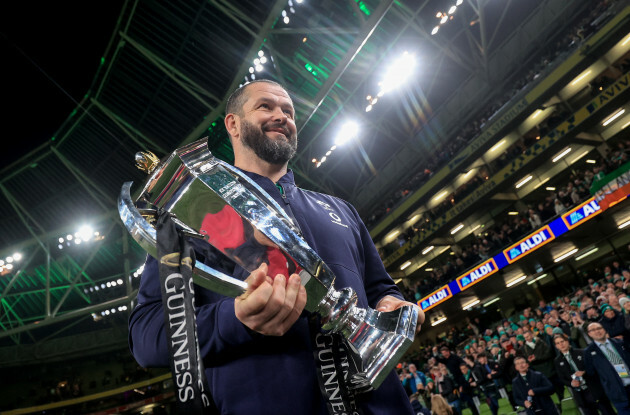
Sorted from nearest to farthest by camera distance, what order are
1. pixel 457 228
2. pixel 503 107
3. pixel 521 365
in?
1. pixel 521 365
2. pixel 503 107
3. pixel 457 228

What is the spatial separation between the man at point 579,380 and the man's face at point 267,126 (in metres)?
7.29

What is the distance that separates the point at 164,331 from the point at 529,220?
1814cm

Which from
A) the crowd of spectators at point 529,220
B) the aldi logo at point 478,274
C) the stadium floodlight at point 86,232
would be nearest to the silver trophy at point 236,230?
the crowd of spectators at point 529,220

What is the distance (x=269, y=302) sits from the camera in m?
0.68

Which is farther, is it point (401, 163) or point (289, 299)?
point (401, 163)

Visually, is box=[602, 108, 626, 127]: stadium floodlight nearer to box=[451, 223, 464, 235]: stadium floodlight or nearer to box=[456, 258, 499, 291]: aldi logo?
box=[456, 258, 499, 291]: aldi logo

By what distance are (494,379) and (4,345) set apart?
26739 millimetres

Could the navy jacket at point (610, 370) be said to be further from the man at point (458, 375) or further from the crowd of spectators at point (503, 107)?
the crowd of spectators at point (503, 107)

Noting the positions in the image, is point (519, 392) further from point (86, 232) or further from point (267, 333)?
point (86, 232)

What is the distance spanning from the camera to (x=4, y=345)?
923 inches

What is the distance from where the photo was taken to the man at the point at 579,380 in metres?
6.39

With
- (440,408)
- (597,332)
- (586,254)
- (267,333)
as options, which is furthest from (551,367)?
(586,254)

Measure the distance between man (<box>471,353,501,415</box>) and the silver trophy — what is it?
9.83 metres

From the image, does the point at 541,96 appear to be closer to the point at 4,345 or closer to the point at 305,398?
the point at 305,398
